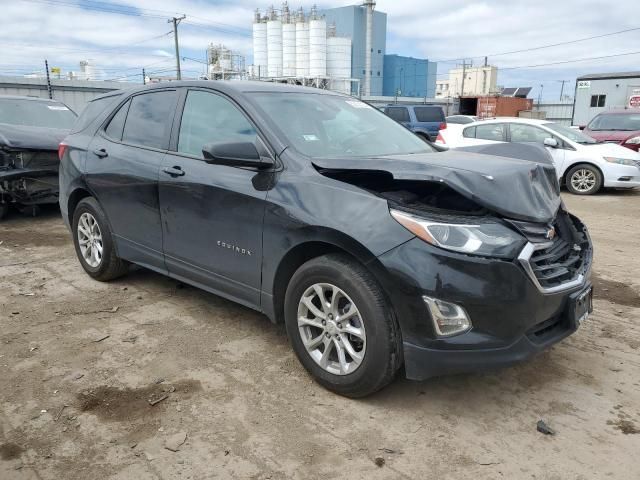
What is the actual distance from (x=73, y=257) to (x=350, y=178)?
412cm

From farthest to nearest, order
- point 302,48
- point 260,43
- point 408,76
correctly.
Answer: point 408,76, point 260,43, point 302,48

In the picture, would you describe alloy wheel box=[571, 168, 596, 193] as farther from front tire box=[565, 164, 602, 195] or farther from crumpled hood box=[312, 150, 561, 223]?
crumpled hood box=[312, 150, 561, 223]

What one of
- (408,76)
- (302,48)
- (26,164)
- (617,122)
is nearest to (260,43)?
(302,48)

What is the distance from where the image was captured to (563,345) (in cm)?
360

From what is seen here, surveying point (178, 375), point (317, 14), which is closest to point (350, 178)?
point (178, 375)

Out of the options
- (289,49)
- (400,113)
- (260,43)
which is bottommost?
(400,113)

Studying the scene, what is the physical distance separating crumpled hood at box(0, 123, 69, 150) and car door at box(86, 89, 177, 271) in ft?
10.2

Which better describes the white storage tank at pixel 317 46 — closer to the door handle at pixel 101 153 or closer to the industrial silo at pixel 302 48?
the industrial silo at pixel 302 48

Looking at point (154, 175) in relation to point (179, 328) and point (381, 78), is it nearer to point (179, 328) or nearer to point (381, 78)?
point (179, 328)

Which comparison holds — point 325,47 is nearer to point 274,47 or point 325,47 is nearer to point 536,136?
point 274,47

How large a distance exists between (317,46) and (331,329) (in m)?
46.4

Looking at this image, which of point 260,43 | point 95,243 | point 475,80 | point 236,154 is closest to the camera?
point 236,154

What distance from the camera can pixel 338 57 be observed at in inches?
1879

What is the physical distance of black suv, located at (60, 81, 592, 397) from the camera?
2.54 m
